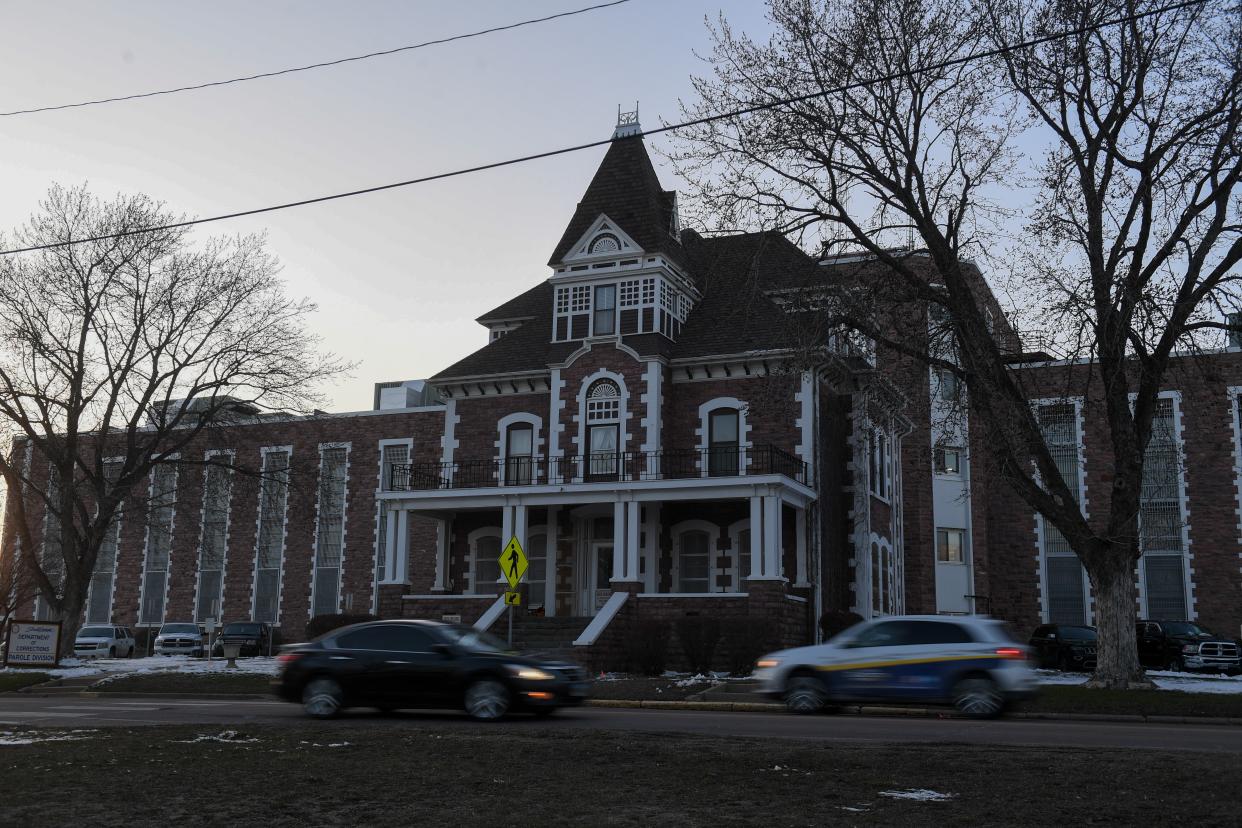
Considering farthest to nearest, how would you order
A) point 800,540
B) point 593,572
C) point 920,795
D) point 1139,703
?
point 593,572
point 800,540
point 1139,703
point 920,795

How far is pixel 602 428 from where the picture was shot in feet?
116

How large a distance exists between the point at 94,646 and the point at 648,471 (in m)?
22.5

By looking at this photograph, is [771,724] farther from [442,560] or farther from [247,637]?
[247,637]

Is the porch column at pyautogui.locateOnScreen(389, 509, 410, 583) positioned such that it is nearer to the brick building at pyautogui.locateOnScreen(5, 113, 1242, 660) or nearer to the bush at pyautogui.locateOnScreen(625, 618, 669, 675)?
the brick building at pyautogui.locateOnScreen(5, 113, 1242, 660)

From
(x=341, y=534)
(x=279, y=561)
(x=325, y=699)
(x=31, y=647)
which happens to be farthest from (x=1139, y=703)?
(x=279, y=561)

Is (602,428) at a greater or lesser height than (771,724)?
greater

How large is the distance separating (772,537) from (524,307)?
1438 cm

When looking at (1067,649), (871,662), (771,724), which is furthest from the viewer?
(1067,649)

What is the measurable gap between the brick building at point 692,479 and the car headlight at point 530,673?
36.4ft

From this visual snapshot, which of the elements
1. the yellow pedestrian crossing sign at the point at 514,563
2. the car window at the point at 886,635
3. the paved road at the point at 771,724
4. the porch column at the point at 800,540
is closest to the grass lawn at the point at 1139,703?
the paved road at the point at 771,724

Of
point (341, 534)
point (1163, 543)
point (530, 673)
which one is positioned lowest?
point (530, 673)

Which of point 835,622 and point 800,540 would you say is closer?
point 835,622

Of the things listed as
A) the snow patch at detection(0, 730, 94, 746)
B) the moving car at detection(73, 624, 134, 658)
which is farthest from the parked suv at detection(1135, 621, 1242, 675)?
the moving car at detection(73, 624, 134, 658)

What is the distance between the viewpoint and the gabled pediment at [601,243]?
36000 mm
